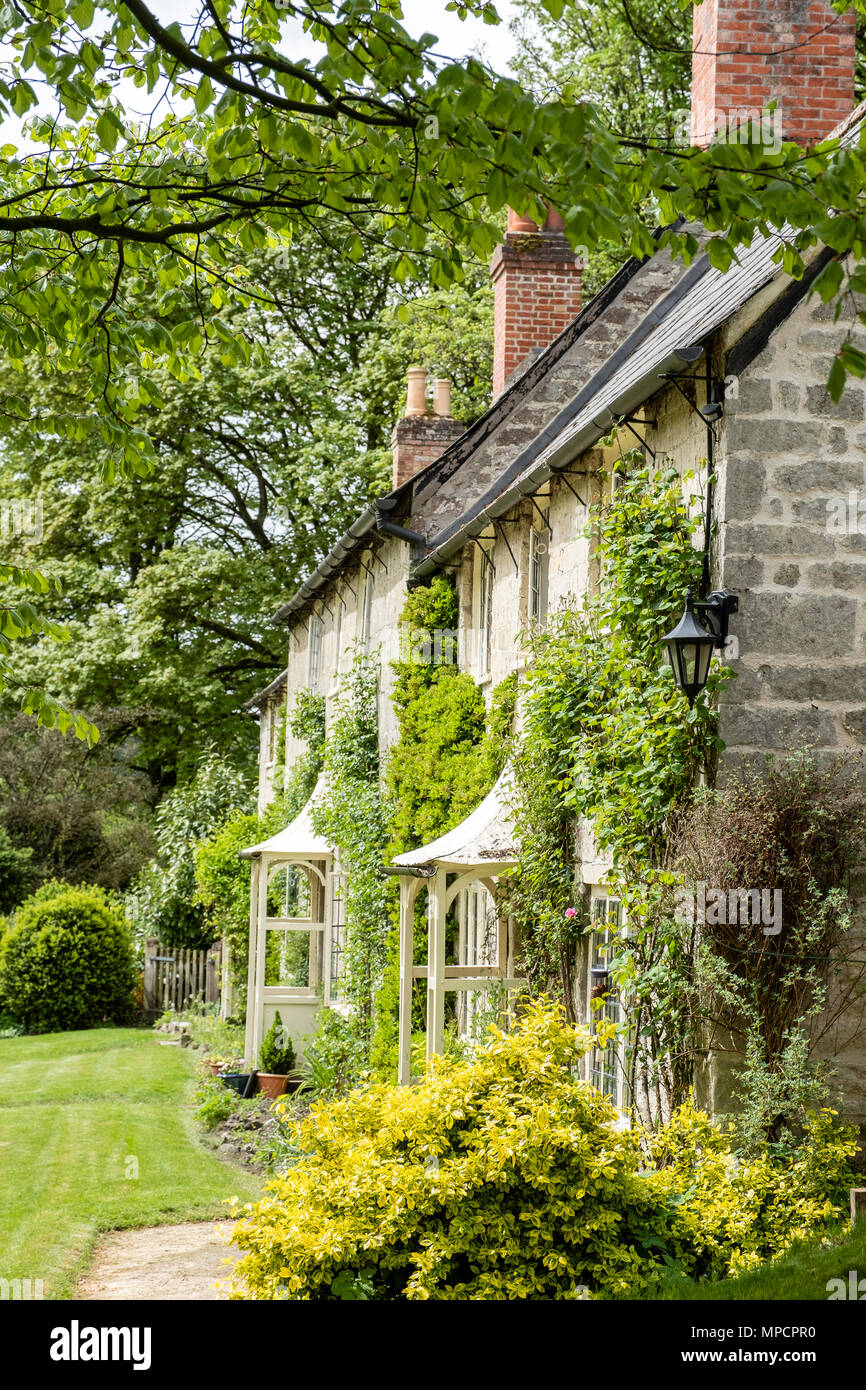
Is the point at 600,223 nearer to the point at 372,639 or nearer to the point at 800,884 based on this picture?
the point at 800,884

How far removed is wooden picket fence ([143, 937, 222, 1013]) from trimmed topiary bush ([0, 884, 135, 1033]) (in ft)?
4.32

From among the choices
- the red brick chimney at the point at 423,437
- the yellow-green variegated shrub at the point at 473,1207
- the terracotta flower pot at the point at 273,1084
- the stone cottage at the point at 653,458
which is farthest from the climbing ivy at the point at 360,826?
the yellow-green variegated shrub at the point at 473,1207

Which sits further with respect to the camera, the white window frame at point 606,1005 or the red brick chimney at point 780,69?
the red brick chimney at point 780,69

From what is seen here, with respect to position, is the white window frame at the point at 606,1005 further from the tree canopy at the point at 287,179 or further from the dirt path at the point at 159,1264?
the tree canopy at the point at 287,179

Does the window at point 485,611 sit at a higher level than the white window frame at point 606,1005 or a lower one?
higher

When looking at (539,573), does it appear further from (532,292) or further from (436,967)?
(532,292)

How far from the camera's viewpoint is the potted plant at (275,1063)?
16.1 m

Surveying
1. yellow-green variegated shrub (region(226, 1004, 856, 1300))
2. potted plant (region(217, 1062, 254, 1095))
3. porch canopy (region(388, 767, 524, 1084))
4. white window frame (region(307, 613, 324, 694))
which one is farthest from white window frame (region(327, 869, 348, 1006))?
yellow-green variegated shrub (region(226, 1004, 856, 1300))

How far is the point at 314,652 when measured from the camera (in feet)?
68.7

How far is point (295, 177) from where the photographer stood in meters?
6.20

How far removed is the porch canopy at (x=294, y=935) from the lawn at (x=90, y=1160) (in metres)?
1.48

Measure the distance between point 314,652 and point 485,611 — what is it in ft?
27.2

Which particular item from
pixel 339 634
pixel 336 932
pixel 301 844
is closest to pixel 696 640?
pixel 301 844

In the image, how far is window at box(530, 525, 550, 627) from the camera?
11.3 meters
